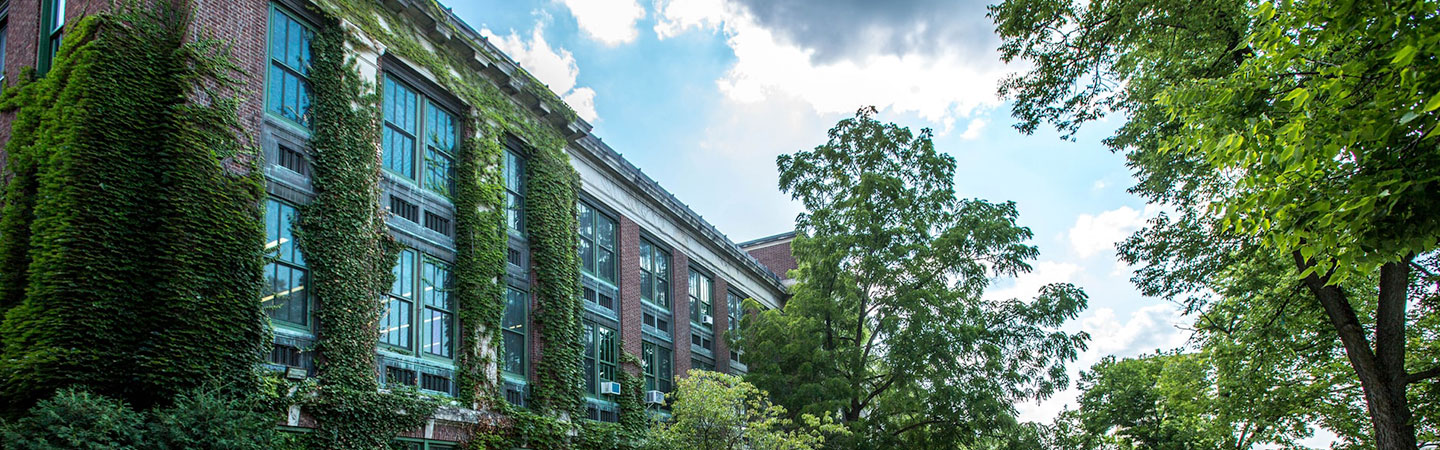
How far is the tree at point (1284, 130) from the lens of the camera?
8.79 meters

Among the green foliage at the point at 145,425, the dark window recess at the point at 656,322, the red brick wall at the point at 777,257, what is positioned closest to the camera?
the green foliage at the point at 145,425

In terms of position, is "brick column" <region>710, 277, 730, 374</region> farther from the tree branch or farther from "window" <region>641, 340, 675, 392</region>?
the tree branch

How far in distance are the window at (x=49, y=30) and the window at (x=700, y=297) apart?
67.9ft

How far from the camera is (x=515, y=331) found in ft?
77.2

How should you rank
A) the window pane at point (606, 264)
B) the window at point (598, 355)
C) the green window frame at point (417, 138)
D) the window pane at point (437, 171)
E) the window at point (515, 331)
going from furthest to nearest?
the window pane at point (606, 264)
the window at point (598, 355)
the window at point (515, 331)
the window pane at point (437, 171)
the green window frame at point (417, 138)

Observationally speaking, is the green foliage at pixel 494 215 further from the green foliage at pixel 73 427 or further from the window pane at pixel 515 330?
the green foliage at pixel 73 427

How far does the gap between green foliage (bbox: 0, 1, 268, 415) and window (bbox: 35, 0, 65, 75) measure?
82 cm

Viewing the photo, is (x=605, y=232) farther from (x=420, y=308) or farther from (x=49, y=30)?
(x=49, y=30)

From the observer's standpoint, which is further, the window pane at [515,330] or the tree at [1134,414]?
the tree at [1134,414]

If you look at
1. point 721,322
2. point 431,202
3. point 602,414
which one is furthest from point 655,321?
point 431,202

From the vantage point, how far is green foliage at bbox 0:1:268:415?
13.9 m

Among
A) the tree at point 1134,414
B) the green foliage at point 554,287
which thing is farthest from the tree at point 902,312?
the tree at point 1134,414

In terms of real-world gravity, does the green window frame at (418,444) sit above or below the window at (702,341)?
below

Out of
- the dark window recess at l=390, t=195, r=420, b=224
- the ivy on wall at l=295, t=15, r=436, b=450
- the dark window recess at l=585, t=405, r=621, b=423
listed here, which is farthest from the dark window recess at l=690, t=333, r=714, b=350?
the ivy on wall at l=295, t=15, r=436, b=450
